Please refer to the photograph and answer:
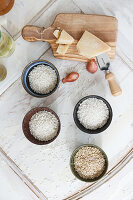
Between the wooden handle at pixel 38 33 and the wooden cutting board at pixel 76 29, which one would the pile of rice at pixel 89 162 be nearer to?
the wooden cutting board at pixel 76 29

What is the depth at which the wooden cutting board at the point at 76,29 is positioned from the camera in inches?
45.0

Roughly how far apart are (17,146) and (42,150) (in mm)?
120

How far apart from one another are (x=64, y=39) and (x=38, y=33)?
0.41 ft

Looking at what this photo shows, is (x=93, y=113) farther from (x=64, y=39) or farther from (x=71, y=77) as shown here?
(x=64, y=39)

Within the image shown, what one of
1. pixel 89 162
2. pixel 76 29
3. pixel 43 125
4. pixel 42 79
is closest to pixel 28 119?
pixel 43 125

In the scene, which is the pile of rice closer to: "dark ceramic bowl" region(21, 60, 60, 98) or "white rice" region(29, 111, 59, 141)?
"white rice" region(29, 111, 59, 141)

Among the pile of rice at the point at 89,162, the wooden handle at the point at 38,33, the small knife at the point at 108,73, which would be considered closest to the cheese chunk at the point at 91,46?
the small knife at the point at 108,73

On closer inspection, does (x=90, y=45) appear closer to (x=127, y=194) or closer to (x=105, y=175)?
(x=105, y=175)

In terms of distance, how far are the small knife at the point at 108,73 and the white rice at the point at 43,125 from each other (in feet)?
0.96

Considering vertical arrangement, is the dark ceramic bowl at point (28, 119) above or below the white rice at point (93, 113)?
above

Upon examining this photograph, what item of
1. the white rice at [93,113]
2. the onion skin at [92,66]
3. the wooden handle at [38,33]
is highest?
the wooden handle at [38,33]

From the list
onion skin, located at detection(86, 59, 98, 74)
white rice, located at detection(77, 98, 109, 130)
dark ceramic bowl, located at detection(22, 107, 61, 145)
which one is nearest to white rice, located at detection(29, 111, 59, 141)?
dark ceramic bowl, located at detection(22, 107, 61, 145)

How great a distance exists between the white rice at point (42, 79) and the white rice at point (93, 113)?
0.16 m

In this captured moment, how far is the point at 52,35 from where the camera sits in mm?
1148
